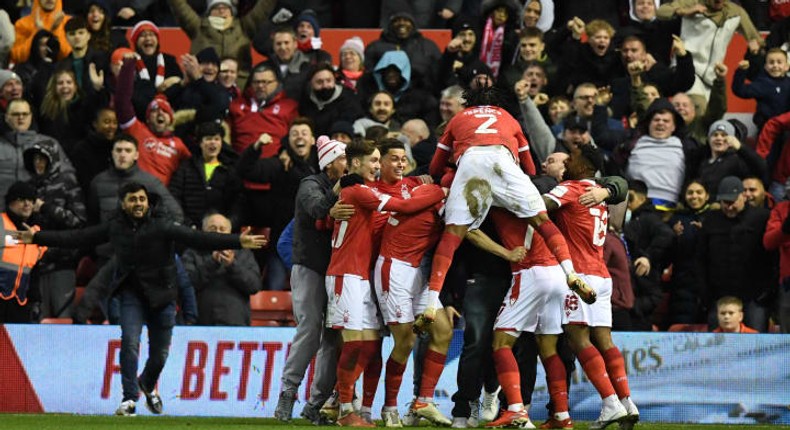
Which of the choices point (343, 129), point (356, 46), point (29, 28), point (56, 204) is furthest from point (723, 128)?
point (29, 28)

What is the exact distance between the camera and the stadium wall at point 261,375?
15742 millimetres

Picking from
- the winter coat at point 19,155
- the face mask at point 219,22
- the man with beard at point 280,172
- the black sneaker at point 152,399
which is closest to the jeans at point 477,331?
the black sneaker at point 152,399

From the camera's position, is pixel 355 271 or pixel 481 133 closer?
pixel 481 133

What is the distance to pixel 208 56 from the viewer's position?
20.0 m

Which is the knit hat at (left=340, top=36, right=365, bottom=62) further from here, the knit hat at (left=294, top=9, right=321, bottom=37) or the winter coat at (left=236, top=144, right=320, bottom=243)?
the winter coat at (left=236, top=144, right=320, bottom=243)

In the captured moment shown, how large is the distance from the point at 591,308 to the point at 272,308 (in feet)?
Result: 18.4

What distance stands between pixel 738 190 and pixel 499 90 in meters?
4.44

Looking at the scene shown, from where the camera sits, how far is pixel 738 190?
55.7 ft

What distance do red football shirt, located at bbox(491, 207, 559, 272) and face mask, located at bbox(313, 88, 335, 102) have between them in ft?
21.1

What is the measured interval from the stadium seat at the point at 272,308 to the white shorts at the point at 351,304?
455 cm

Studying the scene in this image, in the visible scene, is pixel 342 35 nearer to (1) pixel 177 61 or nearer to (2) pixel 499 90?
(1) pixel 177 61

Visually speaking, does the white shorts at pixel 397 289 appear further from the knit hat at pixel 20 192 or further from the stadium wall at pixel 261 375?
the knit hat at pixel 20 192

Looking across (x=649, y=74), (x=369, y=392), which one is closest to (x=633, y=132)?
(x=649, y=74)

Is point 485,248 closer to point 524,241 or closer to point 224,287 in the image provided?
point 524,241
